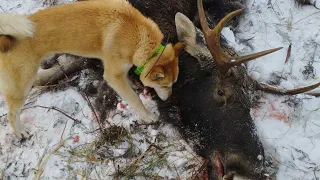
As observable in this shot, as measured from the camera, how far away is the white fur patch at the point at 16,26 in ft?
17.2

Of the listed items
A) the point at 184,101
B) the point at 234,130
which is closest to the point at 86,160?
the point at 184,101

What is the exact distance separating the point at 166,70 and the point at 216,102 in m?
0.74

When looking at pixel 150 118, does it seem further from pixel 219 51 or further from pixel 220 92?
pixel 219 51

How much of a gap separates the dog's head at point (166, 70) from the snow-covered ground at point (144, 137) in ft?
3.16

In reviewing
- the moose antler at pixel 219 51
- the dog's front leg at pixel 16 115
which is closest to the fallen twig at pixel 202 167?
the moose antler at pixel 219 51

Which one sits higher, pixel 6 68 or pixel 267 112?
Result: pixel 6 68

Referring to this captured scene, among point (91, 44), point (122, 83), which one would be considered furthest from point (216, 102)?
point (91, 44)

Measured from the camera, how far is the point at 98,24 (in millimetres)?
5836

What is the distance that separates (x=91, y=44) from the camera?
5.93 m

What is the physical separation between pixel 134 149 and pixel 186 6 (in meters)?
2.32

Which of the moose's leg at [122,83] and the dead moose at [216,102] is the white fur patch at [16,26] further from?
the dead moose at [216,102]

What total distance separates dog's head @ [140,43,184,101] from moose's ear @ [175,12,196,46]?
0.21 m

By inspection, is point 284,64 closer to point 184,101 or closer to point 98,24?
point 184,101

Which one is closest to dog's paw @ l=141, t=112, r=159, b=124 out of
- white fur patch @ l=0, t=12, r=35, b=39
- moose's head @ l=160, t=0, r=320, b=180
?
moose's head @ l=160, t=0, r=320, b=180
